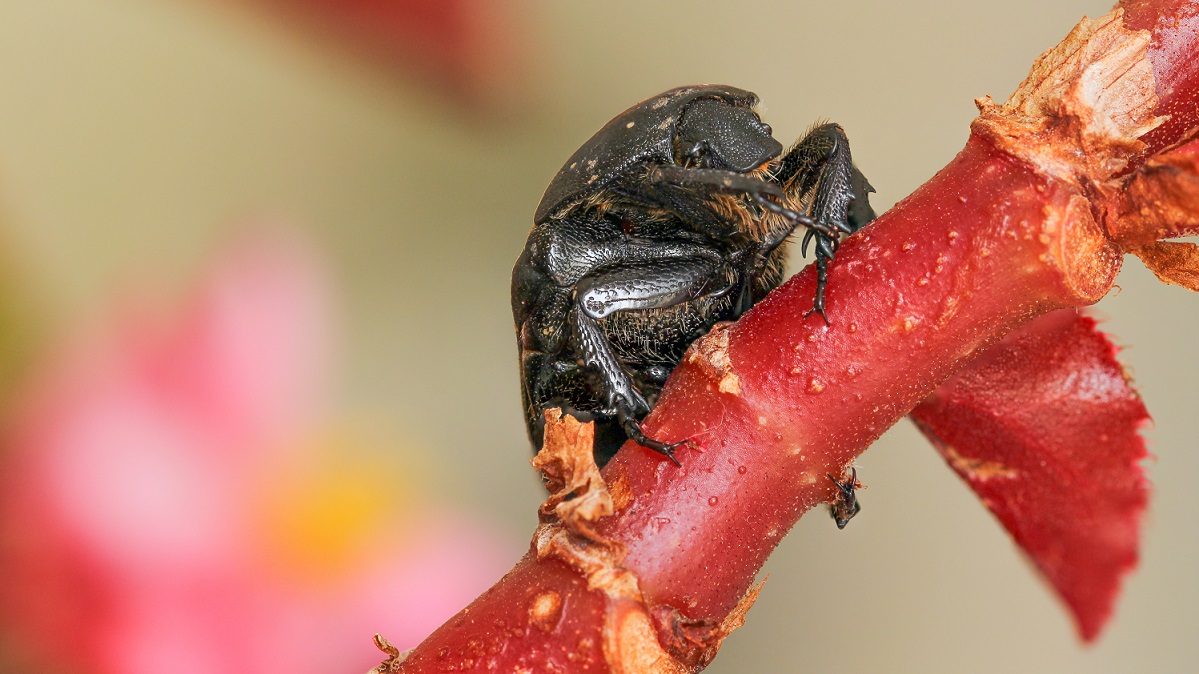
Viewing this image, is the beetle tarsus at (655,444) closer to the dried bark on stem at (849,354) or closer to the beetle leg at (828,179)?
the dried bark on stem at (849,354)

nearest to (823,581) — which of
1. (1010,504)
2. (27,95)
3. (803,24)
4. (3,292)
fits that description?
(1010,504)

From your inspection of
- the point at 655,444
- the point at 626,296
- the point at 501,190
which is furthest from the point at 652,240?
the point at 501,190

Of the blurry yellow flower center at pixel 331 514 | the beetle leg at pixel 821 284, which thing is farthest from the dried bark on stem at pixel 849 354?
the blurry yellow flower center at pixel 331 514

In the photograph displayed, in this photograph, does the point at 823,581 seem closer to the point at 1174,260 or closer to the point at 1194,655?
the point at 1194,655

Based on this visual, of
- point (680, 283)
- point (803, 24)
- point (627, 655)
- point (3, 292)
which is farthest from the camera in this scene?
point (803, 24)

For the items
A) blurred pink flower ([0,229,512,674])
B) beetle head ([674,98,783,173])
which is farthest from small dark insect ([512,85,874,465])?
blurred pink flower ([0,229,512,674])

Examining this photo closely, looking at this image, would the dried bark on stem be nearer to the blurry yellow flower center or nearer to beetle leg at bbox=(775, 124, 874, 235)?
beetle leg at bbox=(775, 124, 874, 235)
